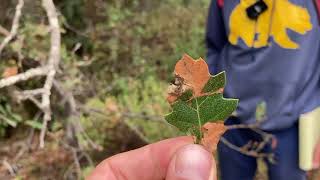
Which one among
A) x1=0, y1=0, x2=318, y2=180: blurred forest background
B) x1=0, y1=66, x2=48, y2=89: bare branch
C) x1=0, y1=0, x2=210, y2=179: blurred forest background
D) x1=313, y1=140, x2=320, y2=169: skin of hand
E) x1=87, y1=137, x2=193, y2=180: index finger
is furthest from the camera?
x1=0, y1=0, x2=210, y2=179: blurred forest background

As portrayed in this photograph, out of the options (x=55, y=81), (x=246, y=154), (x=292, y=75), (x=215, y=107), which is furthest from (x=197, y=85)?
(x=55, y=81)

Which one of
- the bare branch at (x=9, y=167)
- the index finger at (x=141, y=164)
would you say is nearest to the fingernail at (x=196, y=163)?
the index finger at (x=141, y=164)

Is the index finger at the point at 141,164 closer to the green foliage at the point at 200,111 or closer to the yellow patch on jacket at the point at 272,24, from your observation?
the green foliage at the point at 200,111

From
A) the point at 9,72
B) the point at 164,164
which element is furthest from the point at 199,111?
the point at 9,72

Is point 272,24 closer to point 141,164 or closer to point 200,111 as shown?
point 141,164

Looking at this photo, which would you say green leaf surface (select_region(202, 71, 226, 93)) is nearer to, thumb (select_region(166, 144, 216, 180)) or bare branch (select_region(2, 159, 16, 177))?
thumb (select_region(166, 144, 216, 180))

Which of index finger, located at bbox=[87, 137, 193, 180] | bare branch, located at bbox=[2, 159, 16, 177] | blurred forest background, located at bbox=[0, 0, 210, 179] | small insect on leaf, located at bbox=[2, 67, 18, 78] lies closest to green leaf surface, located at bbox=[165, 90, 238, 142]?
index finger, located at bbox=[87, 137, 193, 180]

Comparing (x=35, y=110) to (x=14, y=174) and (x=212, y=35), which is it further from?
(x=212, y=35)
